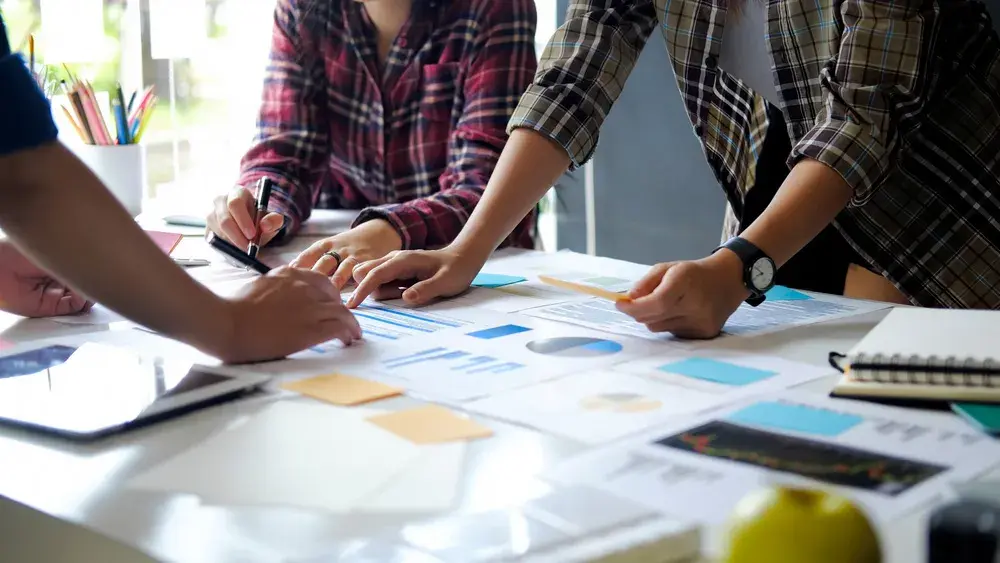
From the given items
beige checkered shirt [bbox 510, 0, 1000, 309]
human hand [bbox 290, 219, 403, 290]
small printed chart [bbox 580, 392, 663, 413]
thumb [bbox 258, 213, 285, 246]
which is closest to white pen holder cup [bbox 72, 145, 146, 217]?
thumb [bbox 258, 213, 285, 246]

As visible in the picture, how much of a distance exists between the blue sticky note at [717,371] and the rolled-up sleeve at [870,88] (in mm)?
342

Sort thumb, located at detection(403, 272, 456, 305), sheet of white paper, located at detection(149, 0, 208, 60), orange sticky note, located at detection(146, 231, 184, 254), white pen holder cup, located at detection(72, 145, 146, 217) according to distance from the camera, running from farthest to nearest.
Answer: sheet of white paper, located at detection(149, 0, 208, 60) → white pen holder cup, located at detection(72, 145, 146, 217) → orange sticky note, located at detection(146, 231, 184, 254) → thumb, located at detection(403, 272, 456, 305)

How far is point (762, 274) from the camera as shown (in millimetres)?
1095

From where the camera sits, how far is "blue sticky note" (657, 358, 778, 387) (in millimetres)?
859

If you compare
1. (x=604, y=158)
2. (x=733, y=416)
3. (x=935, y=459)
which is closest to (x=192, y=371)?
(x=733, y=416)

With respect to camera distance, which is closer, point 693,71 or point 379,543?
point 379,543

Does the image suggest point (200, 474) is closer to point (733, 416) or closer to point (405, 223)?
point (733, 416)

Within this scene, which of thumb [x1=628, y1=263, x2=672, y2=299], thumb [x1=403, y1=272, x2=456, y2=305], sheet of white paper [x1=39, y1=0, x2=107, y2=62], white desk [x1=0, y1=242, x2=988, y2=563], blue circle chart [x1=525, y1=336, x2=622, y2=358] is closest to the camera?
white desk [x1=0, y1=242, x2=988, y2=563]

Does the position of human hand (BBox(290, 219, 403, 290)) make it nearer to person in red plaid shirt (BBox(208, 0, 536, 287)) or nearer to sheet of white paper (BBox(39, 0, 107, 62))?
person in red plaid shirt (BBox(208, 0, 536, 287))

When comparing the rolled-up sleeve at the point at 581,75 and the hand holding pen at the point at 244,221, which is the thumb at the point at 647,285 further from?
the hand holding pen at the point at 244,221

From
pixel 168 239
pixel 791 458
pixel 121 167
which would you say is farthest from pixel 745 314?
pixel 121 167

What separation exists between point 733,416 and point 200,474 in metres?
0.38

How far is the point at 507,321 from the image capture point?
108cm

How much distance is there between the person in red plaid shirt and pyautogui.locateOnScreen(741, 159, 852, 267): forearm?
0.59 m
